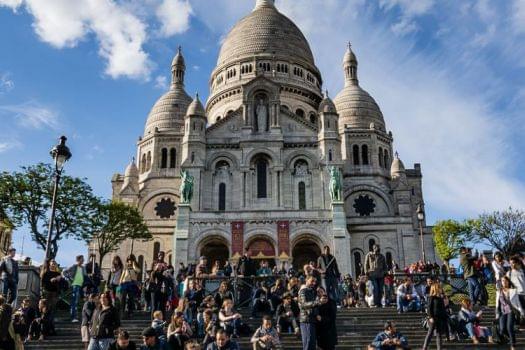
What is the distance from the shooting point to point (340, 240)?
38969 mm

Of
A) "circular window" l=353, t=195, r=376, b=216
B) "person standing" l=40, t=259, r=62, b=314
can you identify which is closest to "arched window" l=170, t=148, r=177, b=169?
"circular window" l=353, t=195, r=376, b=216

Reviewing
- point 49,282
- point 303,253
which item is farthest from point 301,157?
point 49,282

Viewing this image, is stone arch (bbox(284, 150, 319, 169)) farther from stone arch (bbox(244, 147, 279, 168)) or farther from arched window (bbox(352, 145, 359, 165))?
arched window (bbox(352, 145, 359, 165))

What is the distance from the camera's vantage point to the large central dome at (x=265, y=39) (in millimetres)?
60000

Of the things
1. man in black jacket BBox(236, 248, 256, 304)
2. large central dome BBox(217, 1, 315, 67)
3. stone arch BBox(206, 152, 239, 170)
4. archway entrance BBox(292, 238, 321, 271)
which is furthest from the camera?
large central dome BBox(217, 1, 315, 67)

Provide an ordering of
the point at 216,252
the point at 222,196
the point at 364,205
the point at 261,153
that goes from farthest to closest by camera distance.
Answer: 1. the point at 364,205
2. the point at 261,153
3. the point at 222,196
4. the point at 216,252

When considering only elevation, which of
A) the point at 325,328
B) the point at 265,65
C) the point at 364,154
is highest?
the point at 265,65

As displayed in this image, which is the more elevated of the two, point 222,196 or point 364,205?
point 364,205

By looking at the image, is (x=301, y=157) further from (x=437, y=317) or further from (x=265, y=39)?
(x=437, y=317)

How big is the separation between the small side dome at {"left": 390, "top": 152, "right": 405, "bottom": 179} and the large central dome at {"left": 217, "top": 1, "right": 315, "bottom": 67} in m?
15.3

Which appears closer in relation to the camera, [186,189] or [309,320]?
[309,320]

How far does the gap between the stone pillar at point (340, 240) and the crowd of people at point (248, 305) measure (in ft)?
47.5

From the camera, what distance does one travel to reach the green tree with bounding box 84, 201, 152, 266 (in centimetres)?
3822

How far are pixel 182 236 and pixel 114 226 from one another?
482 centimetres
